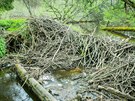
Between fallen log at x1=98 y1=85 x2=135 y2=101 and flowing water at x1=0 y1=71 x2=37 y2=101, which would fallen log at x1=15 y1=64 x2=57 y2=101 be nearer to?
flowing water at x1=0 y1=71 x2=37 y2=101

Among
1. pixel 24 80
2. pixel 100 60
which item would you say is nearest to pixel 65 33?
pixel 100 60

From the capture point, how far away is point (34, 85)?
Result: 827 centimetres

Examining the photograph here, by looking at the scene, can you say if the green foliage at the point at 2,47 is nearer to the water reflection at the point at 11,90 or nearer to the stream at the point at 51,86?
the stream at the point at 51,86

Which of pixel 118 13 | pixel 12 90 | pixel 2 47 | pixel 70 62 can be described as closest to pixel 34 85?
pixel 12 90

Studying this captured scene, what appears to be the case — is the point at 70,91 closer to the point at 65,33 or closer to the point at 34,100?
the point at 34,100

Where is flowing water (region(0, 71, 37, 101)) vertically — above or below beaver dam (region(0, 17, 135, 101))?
below

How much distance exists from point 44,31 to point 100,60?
10.6 ft

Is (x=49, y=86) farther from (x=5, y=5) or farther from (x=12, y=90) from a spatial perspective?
(x=5, y=5)

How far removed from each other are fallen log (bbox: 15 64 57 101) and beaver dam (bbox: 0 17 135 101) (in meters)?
0.04

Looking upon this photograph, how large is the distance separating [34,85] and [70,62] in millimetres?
2640

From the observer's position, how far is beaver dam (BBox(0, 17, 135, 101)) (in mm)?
7895

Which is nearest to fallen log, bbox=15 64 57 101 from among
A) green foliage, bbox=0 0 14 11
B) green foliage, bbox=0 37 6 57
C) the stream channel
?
the stream channel

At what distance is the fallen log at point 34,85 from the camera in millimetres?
7445

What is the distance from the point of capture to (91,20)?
2886 cm
